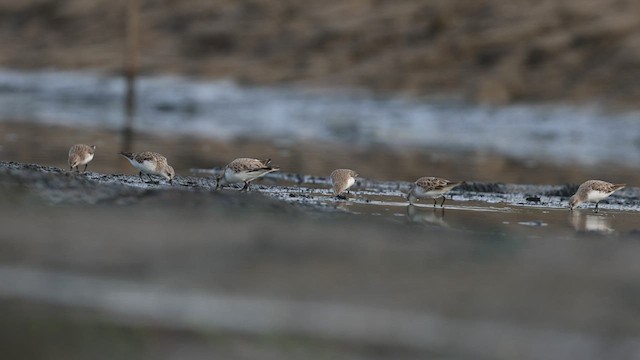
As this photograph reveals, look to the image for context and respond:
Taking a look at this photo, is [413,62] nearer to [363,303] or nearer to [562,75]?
[562,75]

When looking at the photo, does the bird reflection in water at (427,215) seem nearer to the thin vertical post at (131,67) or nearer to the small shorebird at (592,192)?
the small shorebird at (592,192)

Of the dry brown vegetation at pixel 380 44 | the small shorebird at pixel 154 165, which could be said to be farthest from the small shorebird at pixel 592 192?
the dry brown vegetation at pixel 380 44

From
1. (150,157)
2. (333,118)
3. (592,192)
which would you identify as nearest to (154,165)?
(150,157)

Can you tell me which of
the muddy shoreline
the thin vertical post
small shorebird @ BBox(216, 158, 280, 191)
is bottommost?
the muddy shoreline

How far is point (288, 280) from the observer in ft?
26.7

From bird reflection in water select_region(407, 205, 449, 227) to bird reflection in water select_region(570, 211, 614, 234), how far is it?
1.27 m

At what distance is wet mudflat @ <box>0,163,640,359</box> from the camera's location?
6.71m

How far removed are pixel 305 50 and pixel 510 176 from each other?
62.8 ft

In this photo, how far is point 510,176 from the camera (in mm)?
18859

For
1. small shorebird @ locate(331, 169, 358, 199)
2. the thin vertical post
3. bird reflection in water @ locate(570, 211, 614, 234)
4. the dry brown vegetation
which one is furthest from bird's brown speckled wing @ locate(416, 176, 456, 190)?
the thin vertical post

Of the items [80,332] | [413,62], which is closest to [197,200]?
[80,332]

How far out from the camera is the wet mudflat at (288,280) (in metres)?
6.71

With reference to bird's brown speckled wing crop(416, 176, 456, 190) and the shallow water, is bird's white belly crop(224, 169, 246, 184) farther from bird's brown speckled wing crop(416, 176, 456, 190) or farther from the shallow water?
the shallow water

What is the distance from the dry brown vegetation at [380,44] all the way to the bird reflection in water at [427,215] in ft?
53.5
